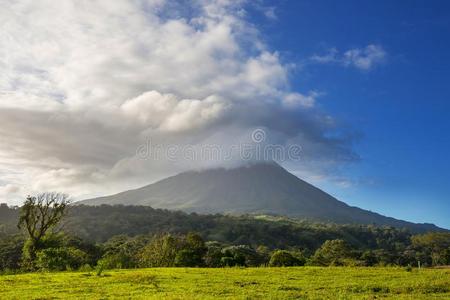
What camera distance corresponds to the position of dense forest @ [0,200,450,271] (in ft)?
116

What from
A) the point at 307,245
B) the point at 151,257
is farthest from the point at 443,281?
the point at 307,245

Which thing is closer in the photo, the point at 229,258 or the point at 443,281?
the point at 443,281

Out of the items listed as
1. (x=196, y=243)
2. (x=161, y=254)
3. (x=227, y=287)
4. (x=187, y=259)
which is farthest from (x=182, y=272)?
(x=196, y=243)

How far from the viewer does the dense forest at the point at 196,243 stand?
1387 inches

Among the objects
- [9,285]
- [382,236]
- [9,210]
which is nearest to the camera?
[9,285]

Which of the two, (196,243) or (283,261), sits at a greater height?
(196,243)

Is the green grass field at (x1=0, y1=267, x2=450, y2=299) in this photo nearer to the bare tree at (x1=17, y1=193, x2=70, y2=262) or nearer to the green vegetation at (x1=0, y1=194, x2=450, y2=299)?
the green vegetation at (x1=0, y1=194, x2=450, y2=299)

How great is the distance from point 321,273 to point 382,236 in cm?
10687

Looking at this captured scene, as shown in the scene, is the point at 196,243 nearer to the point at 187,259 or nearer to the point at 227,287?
the point at 187,259

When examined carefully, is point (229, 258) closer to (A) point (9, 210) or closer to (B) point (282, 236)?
(B) point (282, 236)

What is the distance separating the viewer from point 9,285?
18.6 metres

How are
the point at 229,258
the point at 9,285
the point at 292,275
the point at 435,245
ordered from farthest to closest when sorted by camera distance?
the point at 435,245, the point at 229,258, the point at 292,275, the point at 9,285

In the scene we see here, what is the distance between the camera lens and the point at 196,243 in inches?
1534

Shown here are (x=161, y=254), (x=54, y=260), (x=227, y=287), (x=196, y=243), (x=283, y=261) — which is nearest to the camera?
(x=227, y=287)
